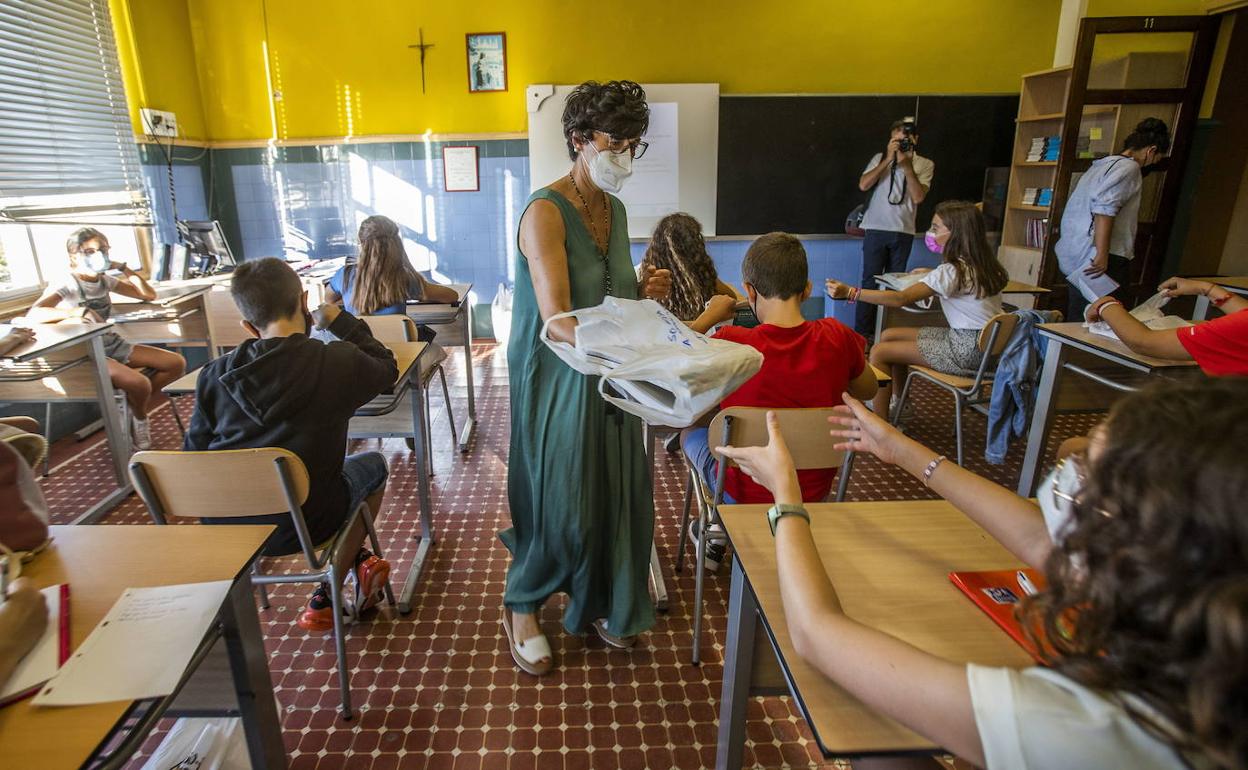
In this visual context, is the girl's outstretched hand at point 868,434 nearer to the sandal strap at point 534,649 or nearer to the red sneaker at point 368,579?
the sandal strap at point 534,649

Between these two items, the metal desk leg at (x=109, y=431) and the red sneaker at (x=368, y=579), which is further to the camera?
the metal desk leg at (x=109, y=431)

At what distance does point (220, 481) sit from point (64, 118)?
3553 mm

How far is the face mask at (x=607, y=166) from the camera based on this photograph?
159 cm

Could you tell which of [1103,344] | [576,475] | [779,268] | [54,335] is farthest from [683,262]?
[54,335]

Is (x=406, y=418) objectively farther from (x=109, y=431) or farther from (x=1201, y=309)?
(x=1201, y=309)

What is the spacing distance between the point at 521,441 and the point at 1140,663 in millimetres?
1377

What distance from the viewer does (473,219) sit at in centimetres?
518

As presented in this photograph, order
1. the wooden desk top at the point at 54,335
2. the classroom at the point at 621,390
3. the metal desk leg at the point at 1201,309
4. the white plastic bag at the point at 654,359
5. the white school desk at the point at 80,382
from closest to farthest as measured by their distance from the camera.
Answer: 1. the classroom at the point at 621,390
2. the white plastic bag at the point at 654,359
3. the wooden desk top at the point at 54,335
4. the white school desk at the point at 80,382
5. the metal desk leg at the point at 1201,309

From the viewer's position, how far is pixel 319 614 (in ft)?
6.74

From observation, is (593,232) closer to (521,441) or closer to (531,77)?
(521,441)

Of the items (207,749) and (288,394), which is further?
(288,394)

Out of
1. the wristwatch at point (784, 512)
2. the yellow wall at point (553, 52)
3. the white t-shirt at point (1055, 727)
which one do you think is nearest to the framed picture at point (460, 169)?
the yellow wall at point (553, 52)

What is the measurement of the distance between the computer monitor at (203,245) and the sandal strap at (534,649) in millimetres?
3752

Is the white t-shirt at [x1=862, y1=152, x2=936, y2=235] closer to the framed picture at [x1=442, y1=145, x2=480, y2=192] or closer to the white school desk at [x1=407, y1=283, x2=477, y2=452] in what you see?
the framed picture at [x1=442, y1=145, x2=480, y2=192]
